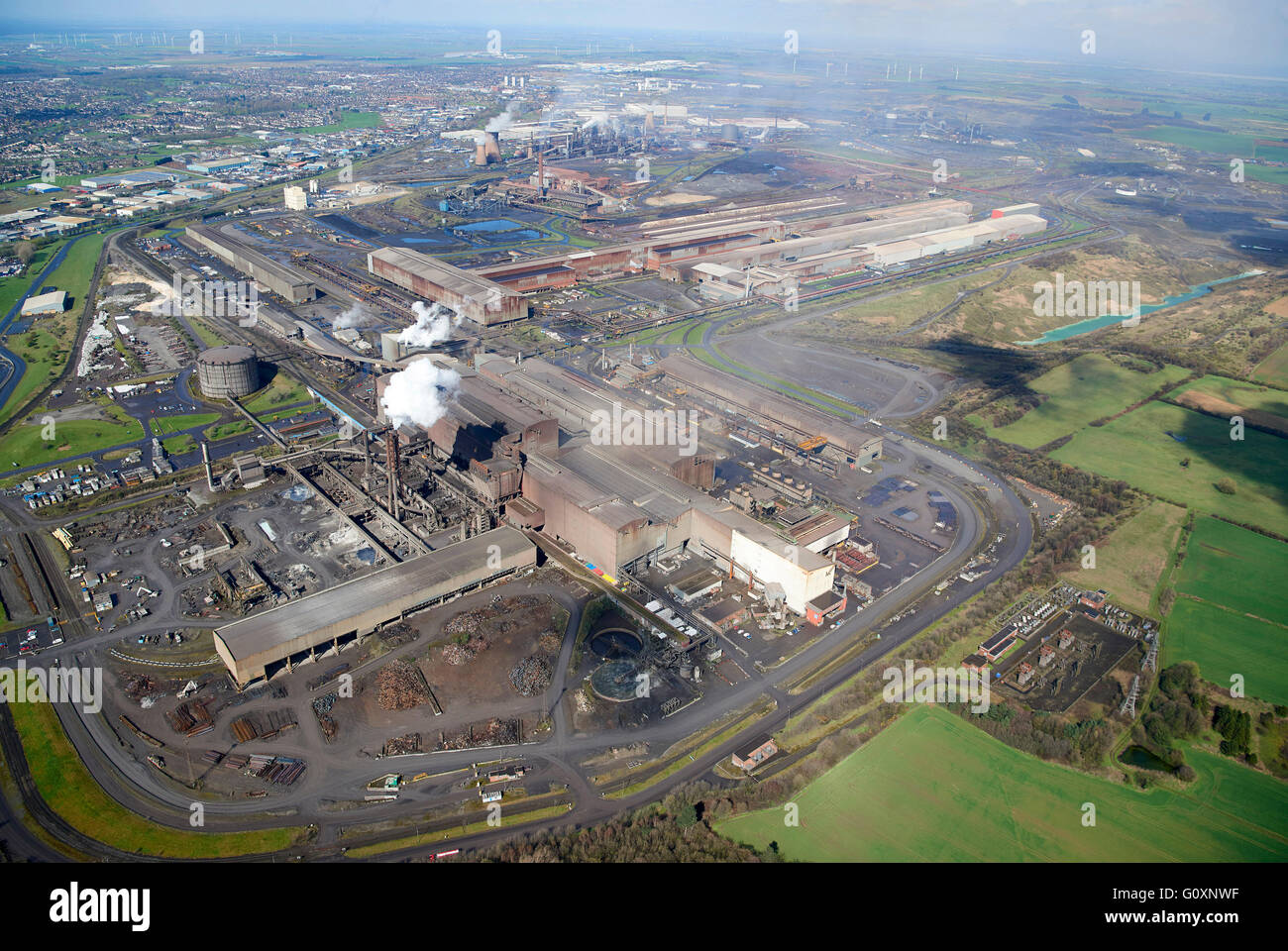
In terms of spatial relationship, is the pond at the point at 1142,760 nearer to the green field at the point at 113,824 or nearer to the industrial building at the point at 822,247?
the green field at the point at 113,824

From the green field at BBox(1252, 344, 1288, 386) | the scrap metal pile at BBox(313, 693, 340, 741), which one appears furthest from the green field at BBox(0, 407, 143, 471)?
the green field at BBox(1252, 344, 1288, 386)

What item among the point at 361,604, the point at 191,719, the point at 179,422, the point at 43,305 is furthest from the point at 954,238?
the point at 43,305

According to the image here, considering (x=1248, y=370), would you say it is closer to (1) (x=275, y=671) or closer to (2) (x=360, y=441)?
(2) (x=360, y=441)

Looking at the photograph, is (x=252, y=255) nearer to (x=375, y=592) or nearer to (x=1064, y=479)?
(x=375, y=592)

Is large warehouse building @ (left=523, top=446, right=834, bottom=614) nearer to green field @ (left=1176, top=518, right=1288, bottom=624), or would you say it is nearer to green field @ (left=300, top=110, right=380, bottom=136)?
green field @ (left=1176, top=518, right=1288, bottom=624)

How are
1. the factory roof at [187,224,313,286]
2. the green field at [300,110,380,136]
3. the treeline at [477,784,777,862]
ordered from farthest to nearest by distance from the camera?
the green field at [300,110,380,136], the factory roof at [187,224,313,286], the treeline at [477,784,777,862]
